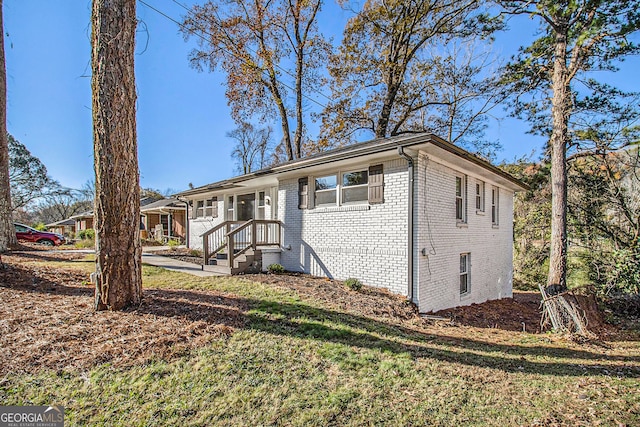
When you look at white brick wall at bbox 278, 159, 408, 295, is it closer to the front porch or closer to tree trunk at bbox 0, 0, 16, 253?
the front porch

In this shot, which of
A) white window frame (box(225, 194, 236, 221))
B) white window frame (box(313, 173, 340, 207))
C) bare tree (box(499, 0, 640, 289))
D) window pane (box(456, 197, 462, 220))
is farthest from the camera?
white window frame (box(225, 194, 236, 221))

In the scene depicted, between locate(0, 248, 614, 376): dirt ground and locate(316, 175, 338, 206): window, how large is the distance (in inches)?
96.7

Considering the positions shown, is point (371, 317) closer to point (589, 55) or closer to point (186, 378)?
point (186, 378)

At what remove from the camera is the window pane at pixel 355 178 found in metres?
8.40

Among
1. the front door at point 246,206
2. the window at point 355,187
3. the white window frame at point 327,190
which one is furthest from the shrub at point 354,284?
the front door at point 246,206

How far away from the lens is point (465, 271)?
963 centimetres

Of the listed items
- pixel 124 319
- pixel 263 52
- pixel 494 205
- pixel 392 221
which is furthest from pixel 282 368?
pixel 263 52

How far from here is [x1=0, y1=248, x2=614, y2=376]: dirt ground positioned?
11.8 feet

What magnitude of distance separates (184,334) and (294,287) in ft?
10.8

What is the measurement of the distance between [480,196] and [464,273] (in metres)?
2.93

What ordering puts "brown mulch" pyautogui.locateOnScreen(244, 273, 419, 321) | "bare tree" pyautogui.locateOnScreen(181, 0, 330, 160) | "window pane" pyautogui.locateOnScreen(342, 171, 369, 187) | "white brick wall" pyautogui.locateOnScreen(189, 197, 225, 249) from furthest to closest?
"bare tree" pyautogui.locateOnScreen(181, 0, 330, 160) → "white brick wall" pyautogui.locateOnScreen(189, 197, 225, 249) → "window pane" pyautogui.locateOnScreen(342, 171, 369, 187) → "brown mulch" pyautogui.locateOnScreen(244, 273, 419, 321)

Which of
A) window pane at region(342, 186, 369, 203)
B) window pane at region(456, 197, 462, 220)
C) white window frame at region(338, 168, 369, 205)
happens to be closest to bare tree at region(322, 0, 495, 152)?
window pane at region(456, 197, 462, 220)

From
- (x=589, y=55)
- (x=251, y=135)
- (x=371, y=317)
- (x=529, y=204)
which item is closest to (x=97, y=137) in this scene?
(x=371, y=317)

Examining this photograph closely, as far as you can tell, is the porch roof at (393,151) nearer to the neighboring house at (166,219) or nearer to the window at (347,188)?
the window at (347,188)
